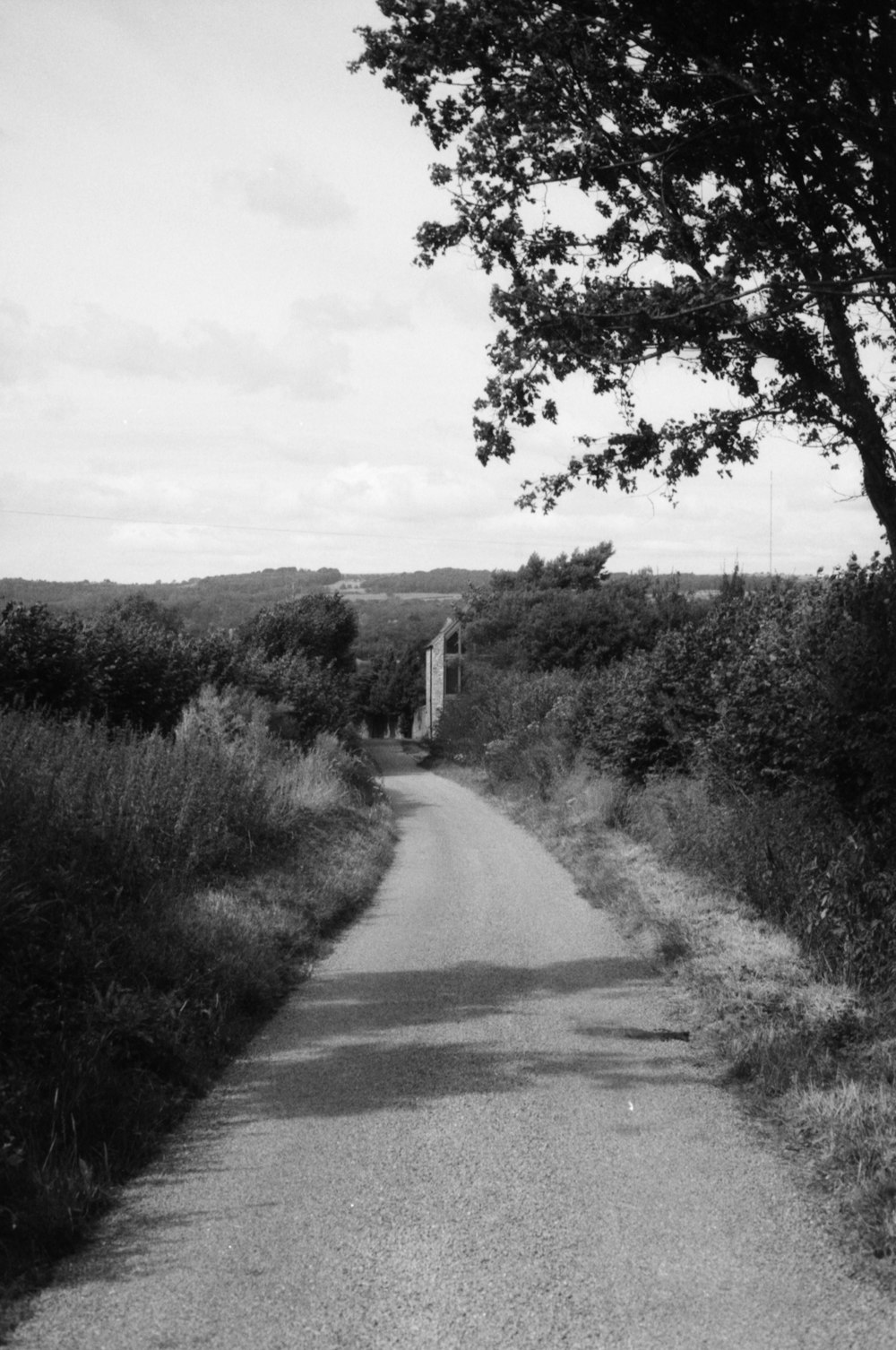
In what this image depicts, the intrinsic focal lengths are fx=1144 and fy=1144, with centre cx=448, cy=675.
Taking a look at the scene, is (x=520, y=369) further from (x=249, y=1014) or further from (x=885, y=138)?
(x=249, y=1014)

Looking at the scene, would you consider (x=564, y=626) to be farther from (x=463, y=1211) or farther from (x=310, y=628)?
(x=463, y=1211)

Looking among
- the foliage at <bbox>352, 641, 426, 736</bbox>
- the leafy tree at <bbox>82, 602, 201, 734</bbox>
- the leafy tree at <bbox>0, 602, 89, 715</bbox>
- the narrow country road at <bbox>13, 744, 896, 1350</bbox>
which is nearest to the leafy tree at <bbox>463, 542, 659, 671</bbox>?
the foliage at <bbox>352, 641, 426, 736</bbox>

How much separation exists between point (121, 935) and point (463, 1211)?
4042 millimetres

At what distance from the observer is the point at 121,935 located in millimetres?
8039

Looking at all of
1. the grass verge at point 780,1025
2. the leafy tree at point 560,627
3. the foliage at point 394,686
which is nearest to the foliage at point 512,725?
the leafy tree at point 560,627

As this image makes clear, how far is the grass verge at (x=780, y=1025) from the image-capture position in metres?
5.03

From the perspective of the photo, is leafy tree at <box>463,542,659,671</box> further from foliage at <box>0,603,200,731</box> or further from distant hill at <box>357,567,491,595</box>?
distant hill at <box>357,567,491,595</box>

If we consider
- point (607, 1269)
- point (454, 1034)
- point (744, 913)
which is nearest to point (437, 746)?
point (744, 913)

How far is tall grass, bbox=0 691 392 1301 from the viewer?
5395mm

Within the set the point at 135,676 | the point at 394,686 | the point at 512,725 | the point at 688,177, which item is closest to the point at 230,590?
the point at 394,686

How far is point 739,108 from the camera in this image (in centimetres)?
981

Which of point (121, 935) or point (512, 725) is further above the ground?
point (121, 935)

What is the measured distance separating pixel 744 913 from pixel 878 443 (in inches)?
182

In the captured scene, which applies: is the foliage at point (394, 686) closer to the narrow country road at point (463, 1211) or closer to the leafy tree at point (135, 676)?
the leafy tree at point (135, 676)
